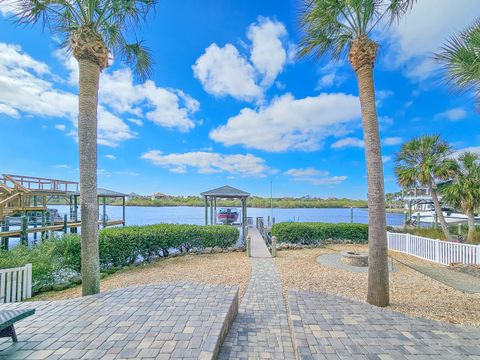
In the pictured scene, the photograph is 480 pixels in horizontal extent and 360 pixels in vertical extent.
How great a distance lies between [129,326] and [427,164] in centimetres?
1515

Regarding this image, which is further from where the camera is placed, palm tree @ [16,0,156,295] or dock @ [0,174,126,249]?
dock @ [0,174,126,249]

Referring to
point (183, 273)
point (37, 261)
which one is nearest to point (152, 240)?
point (183, 273)

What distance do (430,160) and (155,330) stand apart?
15.2 metres

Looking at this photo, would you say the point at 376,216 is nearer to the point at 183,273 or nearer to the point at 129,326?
the point at 129,326

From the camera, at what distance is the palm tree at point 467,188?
11.7 m

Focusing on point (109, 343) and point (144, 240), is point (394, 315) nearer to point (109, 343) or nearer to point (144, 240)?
point (109, 343)

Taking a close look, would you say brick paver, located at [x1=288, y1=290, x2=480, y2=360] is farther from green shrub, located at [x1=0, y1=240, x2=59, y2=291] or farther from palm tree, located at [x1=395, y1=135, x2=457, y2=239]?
palm tree, located at [x1=395, y1=135, x2=457, y2=239]

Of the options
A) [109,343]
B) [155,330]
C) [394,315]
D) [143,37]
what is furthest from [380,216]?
[143,37]

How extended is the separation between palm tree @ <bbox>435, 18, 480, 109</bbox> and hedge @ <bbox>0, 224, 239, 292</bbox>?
8.83 metres

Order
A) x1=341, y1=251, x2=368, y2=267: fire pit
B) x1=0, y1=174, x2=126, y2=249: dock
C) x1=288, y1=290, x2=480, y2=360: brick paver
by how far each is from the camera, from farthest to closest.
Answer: x1=0, y1=174, x2=126, y2=249: dock
x1=341, y1=251, x2=368, y2=267: fire pit
x1=288, y1=290, x2=480, y2=360: brick paver

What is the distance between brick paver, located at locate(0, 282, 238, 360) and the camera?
244 centimetres

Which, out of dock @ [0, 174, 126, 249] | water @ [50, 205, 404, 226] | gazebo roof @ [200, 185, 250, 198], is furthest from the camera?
water @ [50, 205, 404, 226]

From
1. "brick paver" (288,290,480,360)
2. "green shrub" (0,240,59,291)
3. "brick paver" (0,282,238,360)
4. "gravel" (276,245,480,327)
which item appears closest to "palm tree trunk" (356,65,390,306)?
"gravel" (276,245,480,327)

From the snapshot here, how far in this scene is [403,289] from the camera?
563 centimetres
